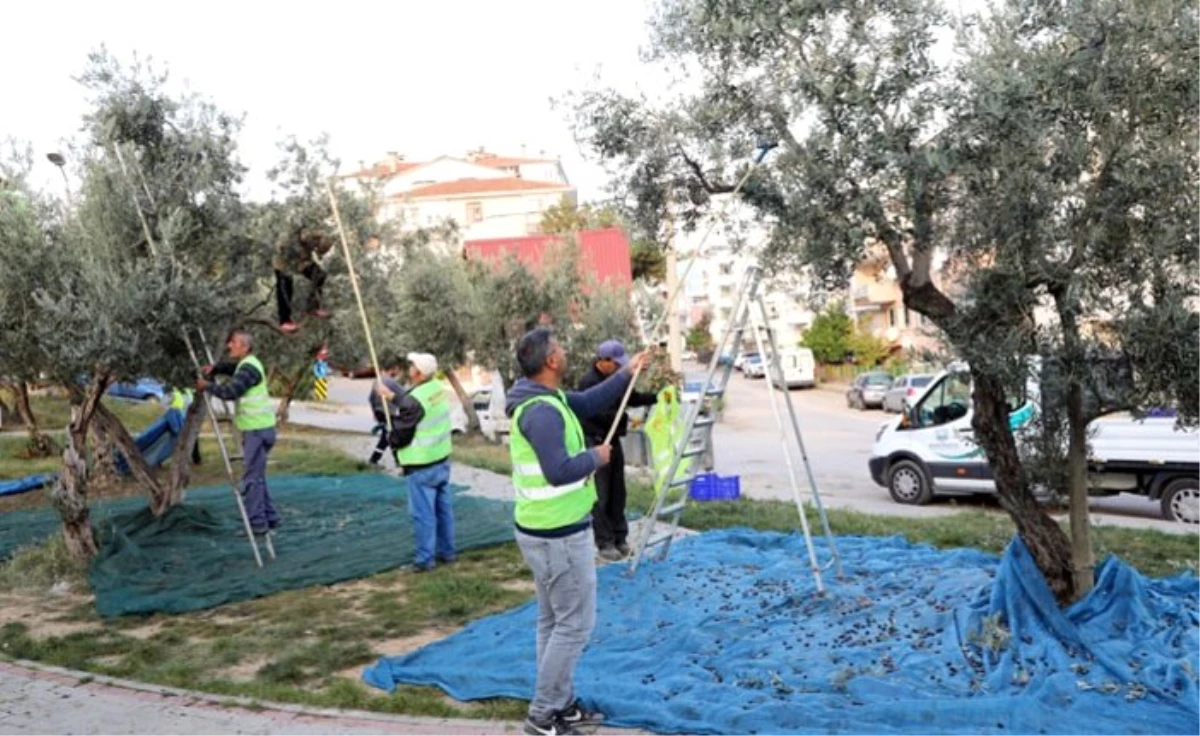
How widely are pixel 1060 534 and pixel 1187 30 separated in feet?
9.90

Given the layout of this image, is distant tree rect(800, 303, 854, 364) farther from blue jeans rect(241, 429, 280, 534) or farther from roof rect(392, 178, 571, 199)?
blue jeans rect(241, 429, 280, 534)

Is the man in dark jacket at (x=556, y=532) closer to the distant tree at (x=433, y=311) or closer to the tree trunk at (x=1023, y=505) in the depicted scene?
the tree trunk at (x=1023, y=505)

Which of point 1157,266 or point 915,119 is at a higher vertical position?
point 915,119

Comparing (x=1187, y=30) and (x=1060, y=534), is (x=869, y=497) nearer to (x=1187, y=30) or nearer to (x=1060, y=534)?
(x=1060, y=534)

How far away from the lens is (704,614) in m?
6.75

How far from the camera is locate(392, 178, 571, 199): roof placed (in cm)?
7081

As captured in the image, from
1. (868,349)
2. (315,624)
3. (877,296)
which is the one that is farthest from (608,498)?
(877,296)

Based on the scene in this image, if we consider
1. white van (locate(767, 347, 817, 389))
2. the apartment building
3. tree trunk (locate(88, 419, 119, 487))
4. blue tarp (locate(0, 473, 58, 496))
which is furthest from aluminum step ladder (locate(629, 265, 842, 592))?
the apartment building

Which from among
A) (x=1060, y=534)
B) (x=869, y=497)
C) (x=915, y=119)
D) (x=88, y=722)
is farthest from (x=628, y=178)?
(x=869, y=497)

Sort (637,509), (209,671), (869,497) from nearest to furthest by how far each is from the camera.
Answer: (209,671) < (637,509) < (869,497)

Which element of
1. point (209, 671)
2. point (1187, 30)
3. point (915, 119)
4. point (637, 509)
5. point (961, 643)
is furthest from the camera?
point (637, 509)

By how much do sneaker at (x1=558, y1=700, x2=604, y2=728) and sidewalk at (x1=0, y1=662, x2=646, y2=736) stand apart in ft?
0.41

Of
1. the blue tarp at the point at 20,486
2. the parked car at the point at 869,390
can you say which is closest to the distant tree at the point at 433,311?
the blue tarp at the point at 20,486

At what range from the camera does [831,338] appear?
56531 mm
